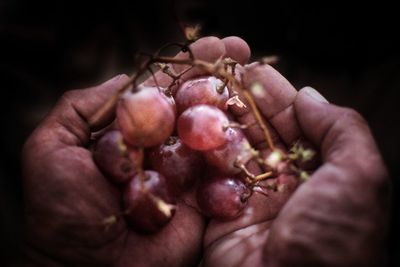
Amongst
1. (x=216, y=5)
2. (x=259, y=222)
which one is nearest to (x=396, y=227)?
(x=259, y=222)

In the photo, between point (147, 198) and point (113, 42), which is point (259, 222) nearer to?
point (147, 198)

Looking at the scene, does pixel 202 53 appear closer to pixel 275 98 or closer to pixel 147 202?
pixel 275 98

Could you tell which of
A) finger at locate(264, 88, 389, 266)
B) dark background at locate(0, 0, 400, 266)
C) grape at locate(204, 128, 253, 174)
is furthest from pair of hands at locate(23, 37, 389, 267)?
dark background at locate(0, 0, 400, 266)

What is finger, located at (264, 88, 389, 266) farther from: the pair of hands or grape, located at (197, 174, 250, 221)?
grape, located at (197, 174, 250, 221)

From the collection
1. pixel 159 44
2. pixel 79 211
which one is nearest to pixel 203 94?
pixel 79 211

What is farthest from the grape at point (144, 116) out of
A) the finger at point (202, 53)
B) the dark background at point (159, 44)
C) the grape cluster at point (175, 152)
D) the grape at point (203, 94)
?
the dark background at point (159, 44)
